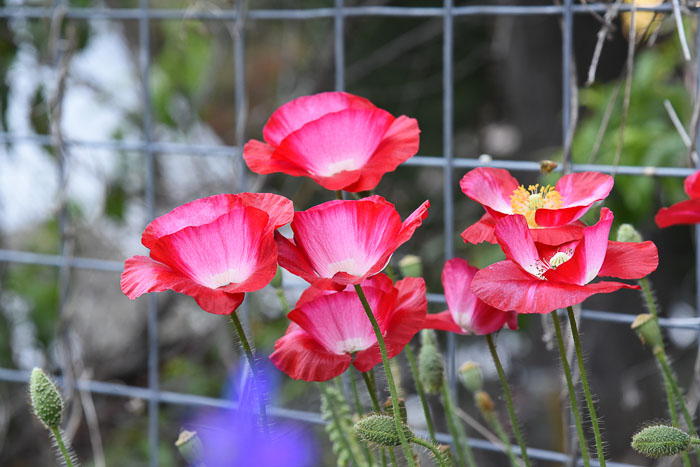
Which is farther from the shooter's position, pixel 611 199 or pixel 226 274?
pixel 611 199

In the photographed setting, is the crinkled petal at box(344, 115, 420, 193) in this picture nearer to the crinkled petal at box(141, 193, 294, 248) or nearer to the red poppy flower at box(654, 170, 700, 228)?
the crinkled petal at box(141, 193, 294, 248)

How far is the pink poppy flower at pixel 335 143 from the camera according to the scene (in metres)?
0.53

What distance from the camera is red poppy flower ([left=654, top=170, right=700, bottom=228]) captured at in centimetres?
54

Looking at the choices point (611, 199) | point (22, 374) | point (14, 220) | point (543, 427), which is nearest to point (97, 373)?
point (14, 220)

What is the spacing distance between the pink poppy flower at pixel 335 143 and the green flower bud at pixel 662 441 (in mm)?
228

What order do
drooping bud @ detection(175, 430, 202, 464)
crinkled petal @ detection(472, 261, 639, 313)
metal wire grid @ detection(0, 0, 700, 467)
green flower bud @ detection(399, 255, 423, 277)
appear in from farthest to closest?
metal wire grid @ detection(0, 0, 700, 467) < green flower bud @ detection(399, 255, 423, 277) < drooping bud @ detection(175, 430, 202, 464) < crinkled petal @ detection(472, 261, 639, 313)

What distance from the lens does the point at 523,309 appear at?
0.43 m

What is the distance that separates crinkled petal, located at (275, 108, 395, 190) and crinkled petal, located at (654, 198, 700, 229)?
0.70ft

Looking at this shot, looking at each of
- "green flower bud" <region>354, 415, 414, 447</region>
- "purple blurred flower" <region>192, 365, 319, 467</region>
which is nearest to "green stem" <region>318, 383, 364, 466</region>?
"purple blurred flower" <region>192, 365, 319, 467</region>

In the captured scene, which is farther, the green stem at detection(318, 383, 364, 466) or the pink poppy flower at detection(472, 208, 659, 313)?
the green stem at detection(318, 383, 364, 466)

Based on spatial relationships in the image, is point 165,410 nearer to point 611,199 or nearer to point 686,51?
point 611,199

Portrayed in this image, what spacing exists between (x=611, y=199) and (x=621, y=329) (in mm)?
744

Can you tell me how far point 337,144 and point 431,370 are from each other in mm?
176

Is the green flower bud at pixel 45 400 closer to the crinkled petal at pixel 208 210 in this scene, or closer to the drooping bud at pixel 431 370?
the crinkled petal at pixel 208 210
